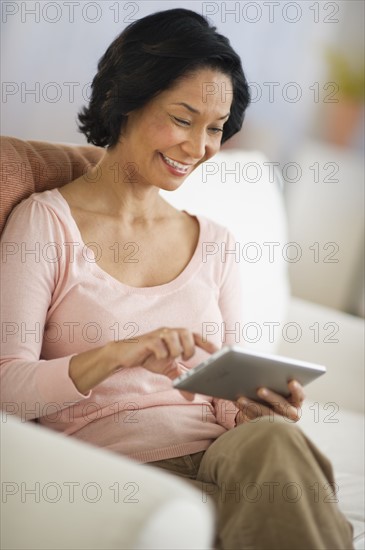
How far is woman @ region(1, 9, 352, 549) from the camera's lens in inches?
46.4

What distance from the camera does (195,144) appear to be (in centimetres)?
150

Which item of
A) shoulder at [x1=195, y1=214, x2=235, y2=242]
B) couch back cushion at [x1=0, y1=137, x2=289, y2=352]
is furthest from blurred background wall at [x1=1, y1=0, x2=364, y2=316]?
shoulder at [x1=195, y1=214, x2=235, y2=242]

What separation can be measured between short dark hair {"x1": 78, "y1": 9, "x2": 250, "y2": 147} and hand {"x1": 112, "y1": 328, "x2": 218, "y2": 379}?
526 mm

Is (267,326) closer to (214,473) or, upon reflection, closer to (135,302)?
(135,302)

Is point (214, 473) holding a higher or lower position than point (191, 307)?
lower

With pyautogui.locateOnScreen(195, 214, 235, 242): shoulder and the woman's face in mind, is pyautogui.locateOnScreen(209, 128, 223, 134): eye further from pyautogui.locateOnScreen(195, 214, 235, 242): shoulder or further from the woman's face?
pyautogui.locateOnScreen(195, 214, 235, 242): shoulder

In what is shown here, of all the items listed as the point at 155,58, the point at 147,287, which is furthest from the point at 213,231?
the point at 155,58

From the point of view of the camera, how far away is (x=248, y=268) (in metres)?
2.00

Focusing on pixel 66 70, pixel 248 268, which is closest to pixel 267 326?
pixel 248 268

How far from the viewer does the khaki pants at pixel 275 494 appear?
1077mm

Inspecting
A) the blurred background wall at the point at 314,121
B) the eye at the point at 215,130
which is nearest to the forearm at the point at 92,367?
the eye at the point at 215,130

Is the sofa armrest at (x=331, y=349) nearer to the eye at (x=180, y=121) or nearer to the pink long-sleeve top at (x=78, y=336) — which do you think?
the pink long-sleeve top at (x=78, y=336)

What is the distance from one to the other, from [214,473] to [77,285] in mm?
410

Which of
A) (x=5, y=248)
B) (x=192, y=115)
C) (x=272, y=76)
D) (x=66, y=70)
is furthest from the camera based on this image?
(x=272, y=76)
